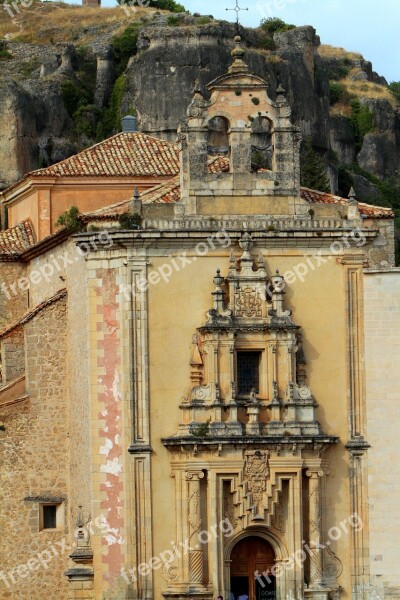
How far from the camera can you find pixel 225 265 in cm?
4831

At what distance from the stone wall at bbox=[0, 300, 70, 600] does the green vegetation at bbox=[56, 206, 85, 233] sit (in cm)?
184

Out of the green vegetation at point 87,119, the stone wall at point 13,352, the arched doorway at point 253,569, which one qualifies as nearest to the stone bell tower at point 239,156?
the stone wall at point 13,352

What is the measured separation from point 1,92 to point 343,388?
40312 mm

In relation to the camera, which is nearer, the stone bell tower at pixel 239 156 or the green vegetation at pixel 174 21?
the stone bell tower at pixel 239 156

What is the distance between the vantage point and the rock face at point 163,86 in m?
87.0

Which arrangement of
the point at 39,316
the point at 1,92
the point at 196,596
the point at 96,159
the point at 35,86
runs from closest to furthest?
the point at 196,596, the point at 39,316, the point at 96,159, the point at 1,92, the point at 35,86

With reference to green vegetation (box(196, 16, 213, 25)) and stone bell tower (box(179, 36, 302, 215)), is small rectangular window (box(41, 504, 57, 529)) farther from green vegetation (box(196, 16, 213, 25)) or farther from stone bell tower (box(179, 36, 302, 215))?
green vegetation (box(196, 16, 213, 25))

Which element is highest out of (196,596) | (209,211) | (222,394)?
(209,211)

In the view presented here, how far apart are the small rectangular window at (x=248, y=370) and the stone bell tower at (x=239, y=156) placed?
3.02 m

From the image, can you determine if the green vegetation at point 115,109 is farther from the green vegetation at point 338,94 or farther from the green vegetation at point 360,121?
the green vegetation at point 338,94

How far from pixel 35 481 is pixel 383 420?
7773 mm

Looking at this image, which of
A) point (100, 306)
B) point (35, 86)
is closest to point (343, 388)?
point (100, 306)

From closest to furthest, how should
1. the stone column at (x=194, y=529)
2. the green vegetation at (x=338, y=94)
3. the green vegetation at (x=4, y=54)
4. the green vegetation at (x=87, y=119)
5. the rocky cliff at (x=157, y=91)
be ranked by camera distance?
the stone column at (x=194, y=529)
the rocky cliff at (x=157, y=91)
the green vegetation at (x=87, y=119)
the green vegetation at (x=4, y=54)
the green vegetation at (x=338, y=94)

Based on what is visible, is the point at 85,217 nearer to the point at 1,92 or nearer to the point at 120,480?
the point at 120,480
